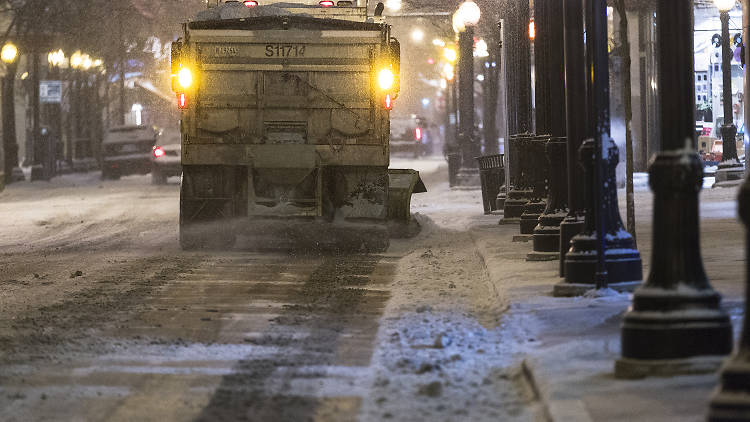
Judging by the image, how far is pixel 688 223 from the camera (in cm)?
730

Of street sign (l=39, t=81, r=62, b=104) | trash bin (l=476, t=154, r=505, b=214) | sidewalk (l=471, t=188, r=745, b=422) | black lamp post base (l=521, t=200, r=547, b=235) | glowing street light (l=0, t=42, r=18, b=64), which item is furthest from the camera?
street sign (l=39, t=81, r=62, b=104)

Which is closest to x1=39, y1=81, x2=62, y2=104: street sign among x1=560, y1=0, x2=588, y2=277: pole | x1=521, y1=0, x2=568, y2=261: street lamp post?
x1=521, y1=0, x2=568, y2=261: street lamp post

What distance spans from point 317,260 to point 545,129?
3.53m

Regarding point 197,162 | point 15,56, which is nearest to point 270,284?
point 197,162

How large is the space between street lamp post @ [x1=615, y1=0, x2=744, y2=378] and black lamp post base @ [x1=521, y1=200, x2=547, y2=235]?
9642mm

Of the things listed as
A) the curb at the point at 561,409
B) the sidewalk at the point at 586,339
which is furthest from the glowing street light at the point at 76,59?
the curb at the point at 561,409

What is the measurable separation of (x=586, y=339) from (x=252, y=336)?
248 centimetres

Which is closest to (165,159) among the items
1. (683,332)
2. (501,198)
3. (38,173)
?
(38,173)

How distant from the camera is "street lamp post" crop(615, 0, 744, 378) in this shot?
7.16 meters

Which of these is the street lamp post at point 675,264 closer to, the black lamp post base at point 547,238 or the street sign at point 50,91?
the black lamp post base at point 547,238

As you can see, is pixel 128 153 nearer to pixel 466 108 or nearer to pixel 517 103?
pixel 466 108

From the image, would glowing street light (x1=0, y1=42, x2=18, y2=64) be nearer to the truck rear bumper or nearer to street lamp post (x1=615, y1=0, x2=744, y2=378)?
the truck rear bumper

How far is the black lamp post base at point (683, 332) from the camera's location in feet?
23.5

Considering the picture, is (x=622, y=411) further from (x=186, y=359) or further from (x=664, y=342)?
(x=186, y=359)
